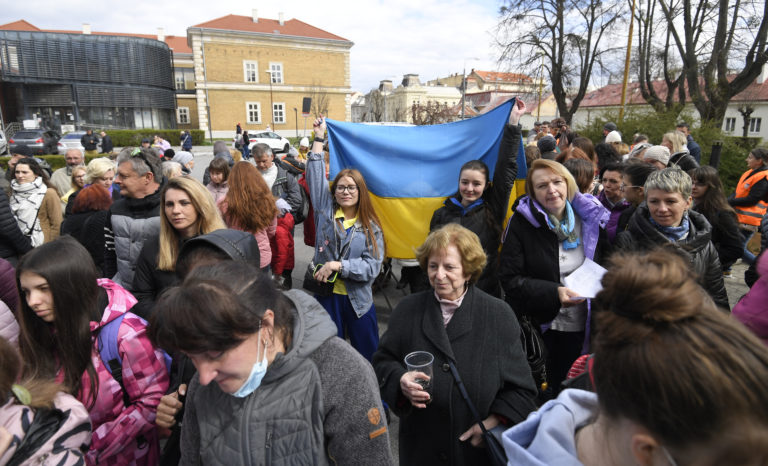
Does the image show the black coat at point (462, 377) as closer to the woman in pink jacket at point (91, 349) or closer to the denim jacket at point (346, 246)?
the woman in pink jacket at point (91, 349)

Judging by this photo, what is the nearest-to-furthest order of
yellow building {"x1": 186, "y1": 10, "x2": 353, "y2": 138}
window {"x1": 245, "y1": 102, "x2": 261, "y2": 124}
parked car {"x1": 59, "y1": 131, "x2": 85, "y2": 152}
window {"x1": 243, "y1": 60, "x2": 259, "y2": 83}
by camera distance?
parked car {"x1": 59, "y1": 131, "x2": 85, "y2": 152} → yellow building {"x1": 186, "y1": 10, "x2": 353, "y2": 138} → window {"x1": 243, "y1": 60, "x2": 259, "y2": 83} → window {"x1": 245, "y1": 102, "x2": 261, "y2": 124}

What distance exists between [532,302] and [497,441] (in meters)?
1.13

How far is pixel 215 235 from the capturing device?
227cm

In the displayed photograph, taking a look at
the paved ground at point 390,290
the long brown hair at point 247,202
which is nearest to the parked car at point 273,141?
the paved ground at point 390,290

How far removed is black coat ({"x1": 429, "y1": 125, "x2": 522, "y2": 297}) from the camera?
3.59 m

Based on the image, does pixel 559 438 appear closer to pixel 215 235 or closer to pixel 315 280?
pixel 215 235

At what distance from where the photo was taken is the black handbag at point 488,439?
190 cm

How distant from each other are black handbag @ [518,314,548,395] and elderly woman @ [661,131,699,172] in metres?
3.73

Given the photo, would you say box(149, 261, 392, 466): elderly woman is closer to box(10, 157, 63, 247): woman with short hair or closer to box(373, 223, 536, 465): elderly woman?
box(373, 223, 536, 465): elderly woman

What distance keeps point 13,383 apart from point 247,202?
2728mm

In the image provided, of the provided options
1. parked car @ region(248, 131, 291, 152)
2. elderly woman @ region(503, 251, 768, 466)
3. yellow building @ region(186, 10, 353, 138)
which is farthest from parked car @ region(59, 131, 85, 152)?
elderly woman @ region(503, 251, 768, 466)

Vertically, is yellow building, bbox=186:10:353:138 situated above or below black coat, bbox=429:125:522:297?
above

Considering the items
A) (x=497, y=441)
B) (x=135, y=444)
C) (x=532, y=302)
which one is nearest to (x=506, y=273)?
(x=532, y=302)

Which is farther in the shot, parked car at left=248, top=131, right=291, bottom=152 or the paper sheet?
parked car at left=248, top=131, right=291, bottom=152
